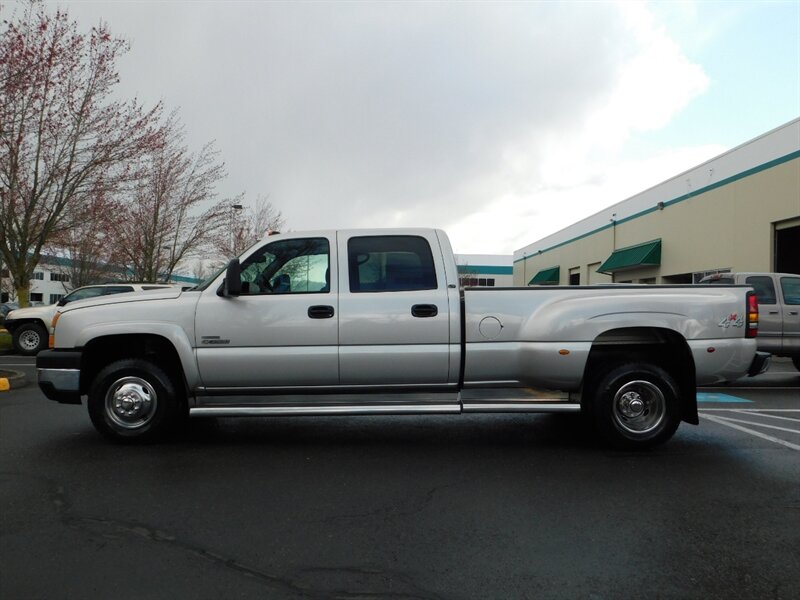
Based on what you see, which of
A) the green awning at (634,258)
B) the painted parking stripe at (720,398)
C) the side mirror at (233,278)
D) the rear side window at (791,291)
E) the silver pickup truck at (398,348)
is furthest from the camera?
the green awning at (634,258)

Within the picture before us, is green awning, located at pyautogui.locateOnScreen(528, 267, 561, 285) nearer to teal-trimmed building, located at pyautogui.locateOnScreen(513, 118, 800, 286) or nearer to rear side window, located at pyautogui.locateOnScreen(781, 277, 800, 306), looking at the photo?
teal-trimmed building, located at pyautogui.locateOnScreen(513, 118, 800, 286)

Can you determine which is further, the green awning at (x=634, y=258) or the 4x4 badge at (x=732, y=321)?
the green awning at (x=634, y=258)

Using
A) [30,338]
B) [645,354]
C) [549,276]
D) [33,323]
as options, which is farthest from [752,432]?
[549,276]

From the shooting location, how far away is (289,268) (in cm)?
565

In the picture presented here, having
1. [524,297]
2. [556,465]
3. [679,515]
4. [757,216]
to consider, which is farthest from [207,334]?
[757,216]

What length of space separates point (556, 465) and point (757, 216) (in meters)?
17.6

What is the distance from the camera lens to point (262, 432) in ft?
20.6

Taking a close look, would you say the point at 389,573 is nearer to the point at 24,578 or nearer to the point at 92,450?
the point at 24,578

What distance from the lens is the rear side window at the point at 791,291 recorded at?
10781 mm

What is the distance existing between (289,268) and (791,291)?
996cm

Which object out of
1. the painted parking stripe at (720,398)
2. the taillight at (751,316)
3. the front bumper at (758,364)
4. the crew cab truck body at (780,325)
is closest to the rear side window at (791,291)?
the crew cab truck body at (780,325)

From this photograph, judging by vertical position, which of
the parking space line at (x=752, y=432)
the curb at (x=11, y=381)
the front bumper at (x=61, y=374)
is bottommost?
the parking space line at (x=752, y=432)

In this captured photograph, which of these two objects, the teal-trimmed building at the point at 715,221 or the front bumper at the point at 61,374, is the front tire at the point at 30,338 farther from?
the teal-trimmed building at the point at 715,221

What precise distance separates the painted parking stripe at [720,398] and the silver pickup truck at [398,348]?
323 cm
